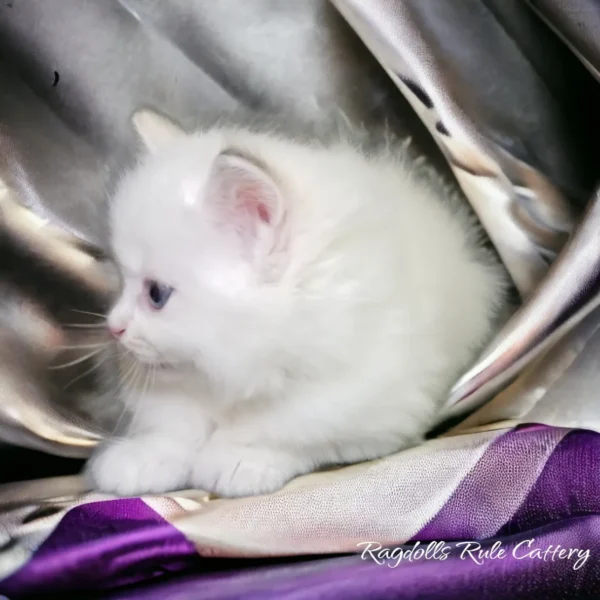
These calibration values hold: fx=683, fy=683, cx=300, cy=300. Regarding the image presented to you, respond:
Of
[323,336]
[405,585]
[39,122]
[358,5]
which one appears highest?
[358,5]

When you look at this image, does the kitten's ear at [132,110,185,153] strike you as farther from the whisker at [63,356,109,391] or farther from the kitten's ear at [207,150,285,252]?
the whisker at [63,356,109,391]

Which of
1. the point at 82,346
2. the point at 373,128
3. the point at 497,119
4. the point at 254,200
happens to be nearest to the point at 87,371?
the point at 82,346

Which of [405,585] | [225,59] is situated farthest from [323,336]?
[225,59]

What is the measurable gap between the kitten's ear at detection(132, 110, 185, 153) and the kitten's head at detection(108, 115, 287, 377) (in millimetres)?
143

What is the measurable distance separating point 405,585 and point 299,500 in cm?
16

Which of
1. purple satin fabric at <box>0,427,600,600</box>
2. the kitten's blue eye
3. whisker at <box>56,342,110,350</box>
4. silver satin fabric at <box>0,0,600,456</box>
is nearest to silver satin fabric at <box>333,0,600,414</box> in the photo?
silver satin fabric at <box>0,0,600,456</box>

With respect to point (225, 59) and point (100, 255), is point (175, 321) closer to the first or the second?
point (100, 255)

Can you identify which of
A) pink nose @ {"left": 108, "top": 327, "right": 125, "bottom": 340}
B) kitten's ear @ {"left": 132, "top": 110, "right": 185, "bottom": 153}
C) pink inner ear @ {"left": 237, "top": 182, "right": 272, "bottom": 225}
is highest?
kitten's ear @ {"left": 132, "top": 110, "right": 185, "bottom": 153}

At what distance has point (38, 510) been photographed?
33.4 inches

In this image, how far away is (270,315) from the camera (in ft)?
2.72

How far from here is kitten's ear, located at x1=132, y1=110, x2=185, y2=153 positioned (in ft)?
3.34

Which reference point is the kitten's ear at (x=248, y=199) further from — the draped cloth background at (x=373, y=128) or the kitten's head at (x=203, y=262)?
the draped cloth background at (x=373, y=128)

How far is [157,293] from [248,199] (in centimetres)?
18

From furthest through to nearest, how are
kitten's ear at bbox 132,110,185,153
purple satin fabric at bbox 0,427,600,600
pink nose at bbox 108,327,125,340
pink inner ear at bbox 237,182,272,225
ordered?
kitten's ear at bbox 132,110,185,153, pink nose at bbox 108,327,125,340, pink inner ear at bbox 237,182,272,225, purple satin fabric at bbox 0,427,600,600
